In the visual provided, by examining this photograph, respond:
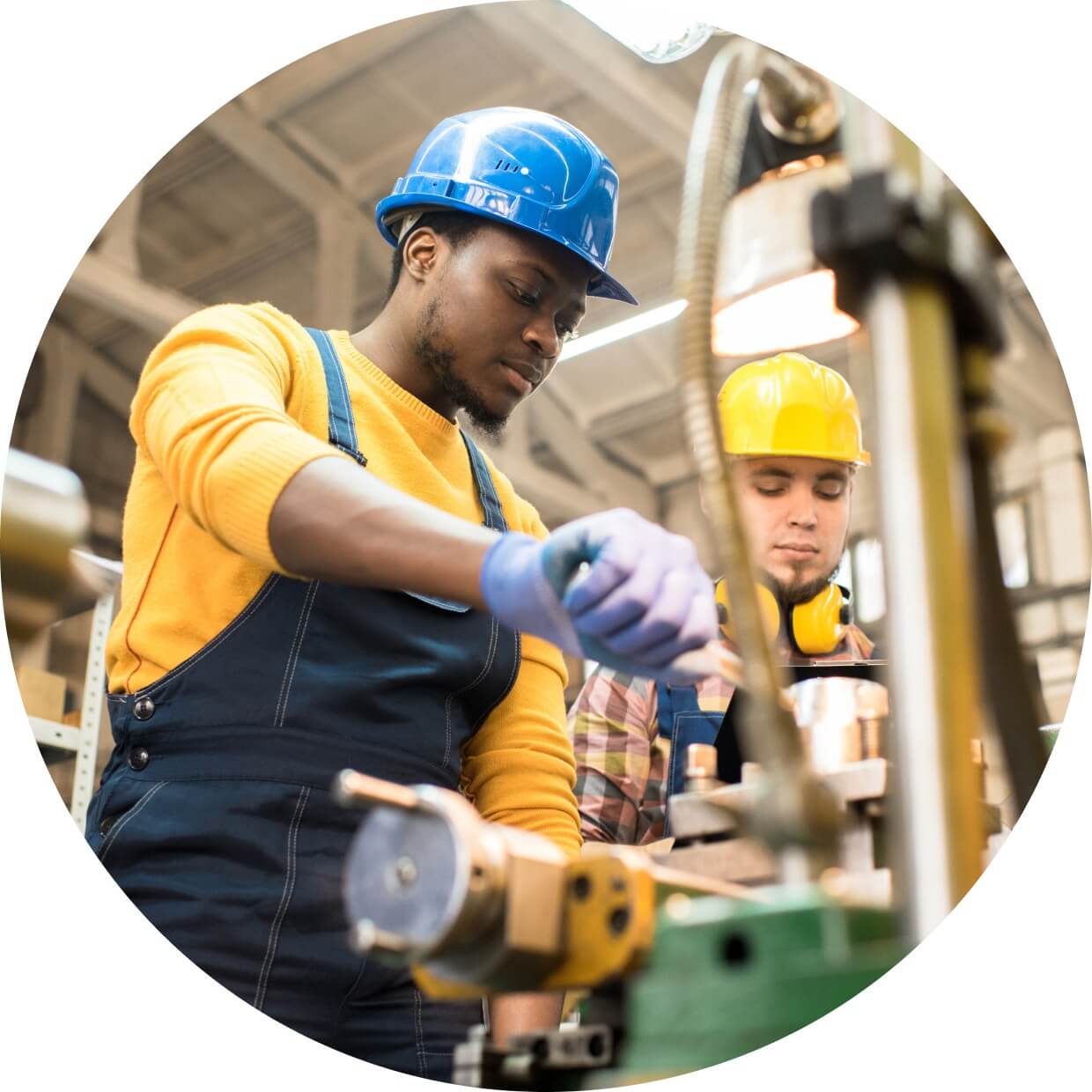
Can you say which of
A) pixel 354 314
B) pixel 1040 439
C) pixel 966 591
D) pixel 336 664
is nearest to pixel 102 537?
pixel 354 314

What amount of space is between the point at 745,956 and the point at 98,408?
211 centimetres

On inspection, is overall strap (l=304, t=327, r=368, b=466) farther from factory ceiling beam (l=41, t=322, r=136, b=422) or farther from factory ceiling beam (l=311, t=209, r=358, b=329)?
factory ceiling beam (l=311, t=209, r=358, b=329)

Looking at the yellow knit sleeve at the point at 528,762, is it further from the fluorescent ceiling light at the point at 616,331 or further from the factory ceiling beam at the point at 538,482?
the factory ceiling beam at the point at 538,482

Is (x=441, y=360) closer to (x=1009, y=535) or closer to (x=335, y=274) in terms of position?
(x=1009, y=535)

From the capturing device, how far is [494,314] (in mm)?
1379

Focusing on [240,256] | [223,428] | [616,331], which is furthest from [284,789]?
[616,331]

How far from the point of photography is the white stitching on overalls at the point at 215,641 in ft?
3.68

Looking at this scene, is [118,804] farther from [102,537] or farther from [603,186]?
[102,537]

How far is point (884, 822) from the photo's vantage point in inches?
33.4

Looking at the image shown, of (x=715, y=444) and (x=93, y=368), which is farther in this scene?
(x=93, y=368)

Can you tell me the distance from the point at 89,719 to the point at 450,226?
91 cm

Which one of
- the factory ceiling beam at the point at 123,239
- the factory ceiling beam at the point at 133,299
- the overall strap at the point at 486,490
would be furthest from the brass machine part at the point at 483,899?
the factory ceiling beam at the point at 123,239

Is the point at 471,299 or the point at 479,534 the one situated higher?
the point at 471,299

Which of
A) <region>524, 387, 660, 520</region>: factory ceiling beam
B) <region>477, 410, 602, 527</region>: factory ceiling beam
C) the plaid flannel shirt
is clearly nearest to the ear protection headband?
the plaid flannel shirt
